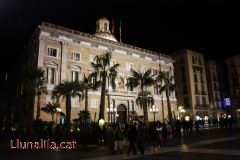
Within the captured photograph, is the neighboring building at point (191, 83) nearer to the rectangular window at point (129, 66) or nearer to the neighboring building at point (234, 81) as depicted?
the neighboring building at point (234, 81)

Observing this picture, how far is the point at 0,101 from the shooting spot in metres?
30.1

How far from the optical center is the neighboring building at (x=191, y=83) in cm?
5916

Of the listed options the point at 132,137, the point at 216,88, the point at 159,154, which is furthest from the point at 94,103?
the point at 216,88

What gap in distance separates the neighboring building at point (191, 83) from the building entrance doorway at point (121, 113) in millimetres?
19338

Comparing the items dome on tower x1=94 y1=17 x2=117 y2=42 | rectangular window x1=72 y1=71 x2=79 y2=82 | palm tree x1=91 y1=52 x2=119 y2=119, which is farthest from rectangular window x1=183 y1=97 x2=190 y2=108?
palm tree x1=91 y1=52 x2=119 y2=119

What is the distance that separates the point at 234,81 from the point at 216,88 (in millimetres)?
6140

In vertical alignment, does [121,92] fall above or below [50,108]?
above

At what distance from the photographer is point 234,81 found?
219 feet

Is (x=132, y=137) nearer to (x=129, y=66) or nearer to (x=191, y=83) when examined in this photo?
(x=129, y=66)

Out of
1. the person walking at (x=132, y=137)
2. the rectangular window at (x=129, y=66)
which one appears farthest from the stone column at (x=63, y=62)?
the person walking at (x=132, y=137)

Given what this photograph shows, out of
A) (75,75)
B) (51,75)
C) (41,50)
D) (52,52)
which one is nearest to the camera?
(41,50)

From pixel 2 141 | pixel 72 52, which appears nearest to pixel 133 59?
pixel 72 52

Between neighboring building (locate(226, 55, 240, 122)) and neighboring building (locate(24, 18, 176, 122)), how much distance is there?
27255mm

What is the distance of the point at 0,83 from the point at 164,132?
119 feet
